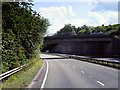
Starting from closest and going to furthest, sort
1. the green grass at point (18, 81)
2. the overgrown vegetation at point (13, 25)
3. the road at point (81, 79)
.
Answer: the green grass at point (18, 81) → the road at point (81, 79) → the overgrown vegetation at point (13, 25)

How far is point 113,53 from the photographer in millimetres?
105438

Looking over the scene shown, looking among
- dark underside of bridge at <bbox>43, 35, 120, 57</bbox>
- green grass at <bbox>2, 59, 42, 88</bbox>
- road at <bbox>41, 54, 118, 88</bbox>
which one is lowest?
road at <bbox>41, 54, 118, 88</bbox>

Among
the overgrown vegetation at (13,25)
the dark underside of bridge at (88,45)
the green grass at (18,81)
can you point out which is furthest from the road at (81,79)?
the dark underside of bridge at (88,45)

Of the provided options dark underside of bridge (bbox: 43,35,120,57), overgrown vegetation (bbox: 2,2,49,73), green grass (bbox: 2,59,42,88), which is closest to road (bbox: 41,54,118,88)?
green grass (bbox: 2,59,42,88)

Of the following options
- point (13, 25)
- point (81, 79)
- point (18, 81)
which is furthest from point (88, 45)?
point (18, 81)

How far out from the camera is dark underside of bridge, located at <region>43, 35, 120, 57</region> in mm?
103812

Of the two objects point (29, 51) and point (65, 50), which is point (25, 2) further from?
point (65, 50)

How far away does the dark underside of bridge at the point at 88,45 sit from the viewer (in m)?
104

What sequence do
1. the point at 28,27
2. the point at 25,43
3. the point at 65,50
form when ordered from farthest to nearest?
the point at 65,50, the point at 25,43, the point at 28,27

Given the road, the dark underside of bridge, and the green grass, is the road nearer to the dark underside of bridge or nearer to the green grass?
the green grass

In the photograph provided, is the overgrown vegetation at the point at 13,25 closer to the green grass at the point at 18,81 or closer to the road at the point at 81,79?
the green grass at the point at 18,81

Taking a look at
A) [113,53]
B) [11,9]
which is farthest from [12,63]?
[113,53]

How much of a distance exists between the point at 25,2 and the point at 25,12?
0.83m

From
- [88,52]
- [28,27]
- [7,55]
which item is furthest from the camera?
[88,52]
